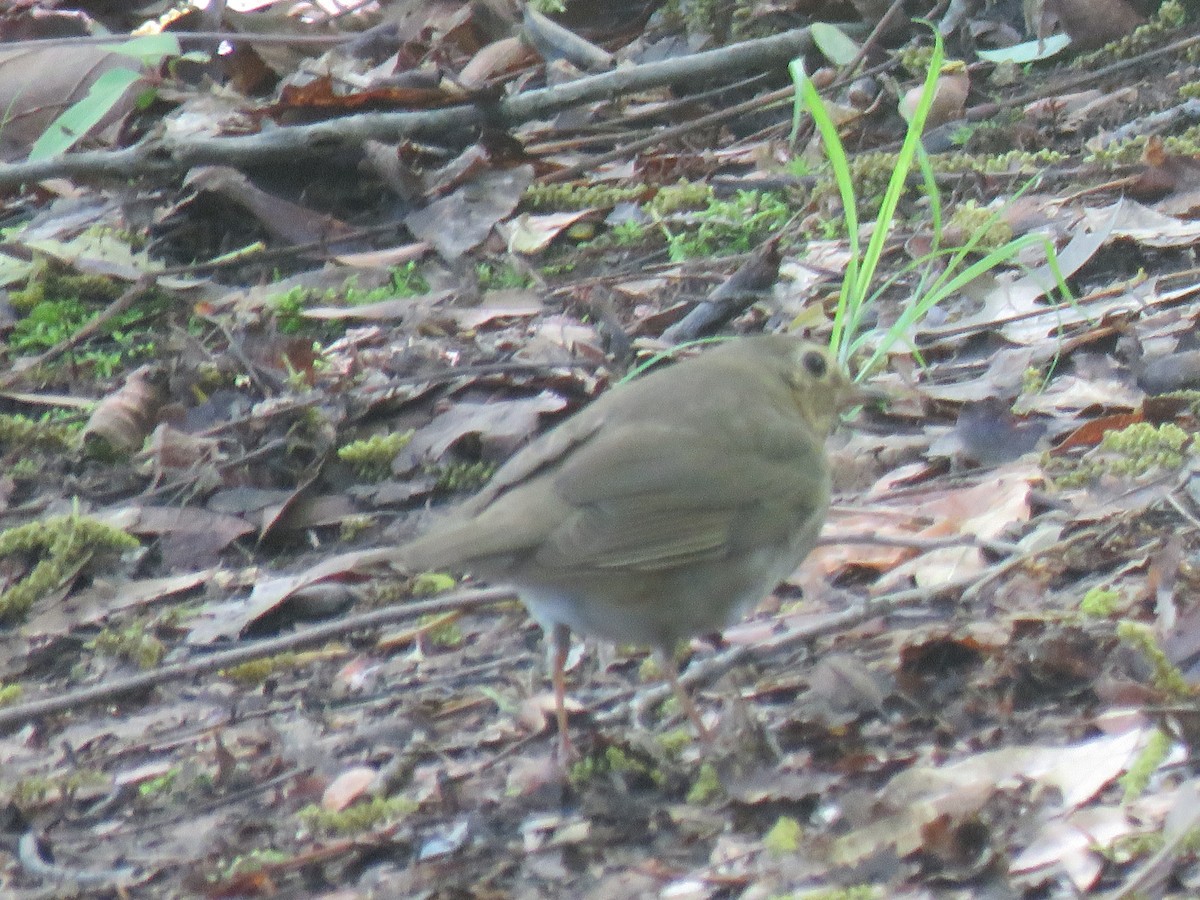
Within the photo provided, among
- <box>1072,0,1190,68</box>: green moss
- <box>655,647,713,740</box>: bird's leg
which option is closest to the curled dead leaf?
<box>655,647,713,740</box>: bird's leg

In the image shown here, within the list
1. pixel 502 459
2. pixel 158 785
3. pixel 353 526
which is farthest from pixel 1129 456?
pixel 158 785

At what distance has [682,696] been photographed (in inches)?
137

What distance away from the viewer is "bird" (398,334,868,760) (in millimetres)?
3525

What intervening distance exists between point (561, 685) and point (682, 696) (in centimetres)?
28

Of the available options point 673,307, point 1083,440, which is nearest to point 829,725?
point 1083,440

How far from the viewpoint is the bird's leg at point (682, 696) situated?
134 inches

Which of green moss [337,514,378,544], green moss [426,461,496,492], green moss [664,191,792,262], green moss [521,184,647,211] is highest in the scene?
green moss [521,184,647,211]

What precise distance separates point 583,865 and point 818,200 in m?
3.70

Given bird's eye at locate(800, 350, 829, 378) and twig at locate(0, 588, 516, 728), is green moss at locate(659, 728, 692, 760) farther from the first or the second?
bird's eye at locate(800, 350, 829, 378)

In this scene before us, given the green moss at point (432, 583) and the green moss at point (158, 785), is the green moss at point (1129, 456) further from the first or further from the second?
the green moss at point (158, 785)

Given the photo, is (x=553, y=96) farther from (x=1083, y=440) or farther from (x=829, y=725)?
(x=829, y=725)

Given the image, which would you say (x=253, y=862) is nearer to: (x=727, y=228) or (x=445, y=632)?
(x=445, y=632)

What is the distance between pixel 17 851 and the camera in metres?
3.40

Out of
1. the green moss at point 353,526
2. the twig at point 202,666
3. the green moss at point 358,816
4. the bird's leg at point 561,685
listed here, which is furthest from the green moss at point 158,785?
the green moss at point 353,526
